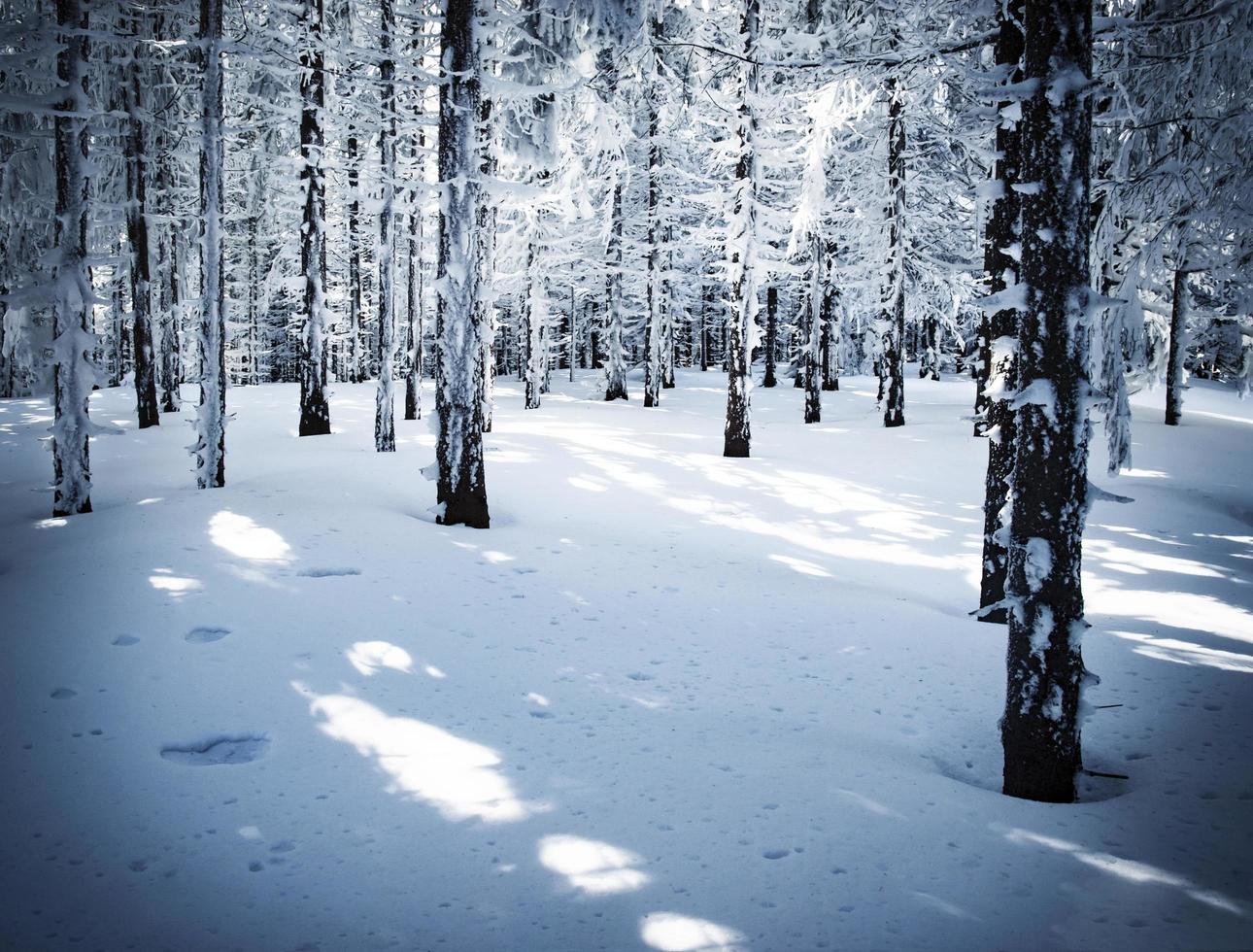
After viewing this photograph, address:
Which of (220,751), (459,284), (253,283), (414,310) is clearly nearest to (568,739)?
(220,751)

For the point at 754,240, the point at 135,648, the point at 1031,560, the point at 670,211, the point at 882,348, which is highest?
the point at 670,211

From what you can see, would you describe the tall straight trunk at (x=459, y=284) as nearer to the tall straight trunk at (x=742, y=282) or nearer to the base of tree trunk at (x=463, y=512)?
the base of tree trunk at (x=463, y=512)

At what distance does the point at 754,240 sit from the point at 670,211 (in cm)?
1090

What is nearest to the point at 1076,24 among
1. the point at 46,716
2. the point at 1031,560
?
the point at 1031,560

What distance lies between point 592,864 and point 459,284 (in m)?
7.11

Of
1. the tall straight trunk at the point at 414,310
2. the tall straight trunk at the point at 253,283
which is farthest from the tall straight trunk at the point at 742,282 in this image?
the tall straight trunk at the point at 253,283

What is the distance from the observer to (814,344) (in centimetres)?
2053

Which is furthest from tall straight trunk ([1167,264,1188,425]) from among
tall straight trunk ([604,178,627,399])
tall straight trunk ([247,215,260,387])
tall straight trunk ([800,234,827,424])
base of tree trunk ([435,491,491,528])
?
tall straight trunk ([247,215,260,387])

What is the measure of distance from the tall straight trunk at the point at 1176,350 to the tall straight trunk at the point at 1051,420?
20177 mm

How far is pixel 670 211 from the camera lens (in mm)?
25094

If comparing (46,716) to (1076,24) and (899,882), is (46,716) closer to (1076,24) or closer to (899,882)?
(899,882)

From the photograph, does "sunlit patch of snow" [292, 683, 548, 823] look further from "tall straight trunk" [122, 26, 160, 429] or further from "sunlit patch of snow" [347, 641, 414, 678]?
"tall straight trunk" [122, 26, 160, 429]

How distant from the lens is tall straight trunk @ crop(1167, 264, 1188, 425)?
63.1 feet

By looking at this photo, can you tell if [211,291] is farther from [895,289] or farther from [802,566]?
[895,289]
